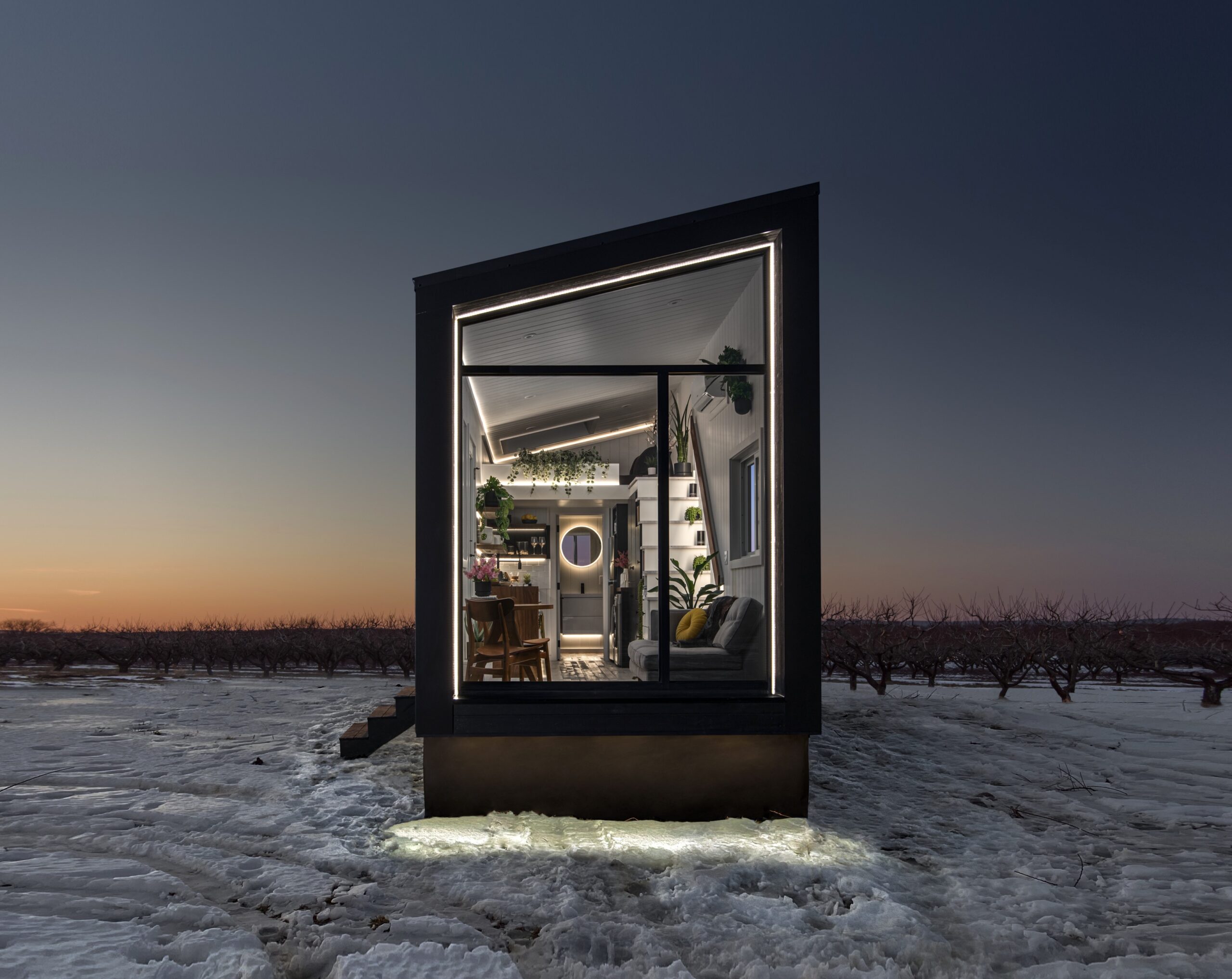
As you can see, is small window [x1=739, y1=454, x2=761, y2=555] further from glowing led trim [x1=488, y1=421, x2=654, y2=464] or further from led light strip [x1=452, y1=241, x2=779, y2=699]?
glowing led trim [x1=488, y1=421, x2=654, y2=464]

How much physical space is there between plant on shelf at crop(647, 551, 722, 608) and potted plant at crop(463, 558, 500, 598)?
5.75ft

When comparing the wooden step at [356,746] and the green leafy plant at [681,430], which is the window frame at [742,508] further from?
the wooden step at [356,746]

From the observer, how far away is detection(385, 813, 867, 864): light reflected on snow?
3.72m

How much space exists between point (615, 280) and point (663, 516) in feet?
5.09

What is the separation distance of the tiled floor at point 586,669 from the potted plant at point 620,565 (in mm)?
1074

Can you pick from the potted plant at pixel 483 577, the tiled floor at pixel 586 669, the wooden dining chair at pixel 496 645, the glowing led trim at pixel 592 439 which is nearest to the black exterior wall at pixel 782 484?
the wooden dining chair at pixel 496 645

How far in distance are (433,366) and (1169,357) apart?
1419 cm

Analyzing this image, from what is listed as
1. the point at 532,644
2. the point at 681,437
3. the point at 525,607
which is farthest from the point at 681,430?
the point at 532,644

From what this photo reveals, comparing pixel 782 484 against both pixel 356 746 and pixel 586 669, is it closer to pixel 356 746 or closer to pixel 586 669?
pixel 356 746

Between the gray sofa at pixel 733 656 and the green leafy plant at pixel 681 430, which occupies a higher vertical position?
the green leafy plant at pixel 681 430

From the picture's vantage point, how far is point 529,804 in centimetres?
424

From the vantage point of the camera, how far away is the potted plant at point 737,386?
5.96m

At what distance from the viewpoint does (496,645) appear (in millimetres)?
5969

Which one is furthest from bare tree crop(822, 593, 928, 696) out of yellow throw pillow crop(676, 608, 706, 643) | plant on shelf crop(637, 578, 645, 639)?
yellow throw pillow crop(676, 608, 706, 643)
